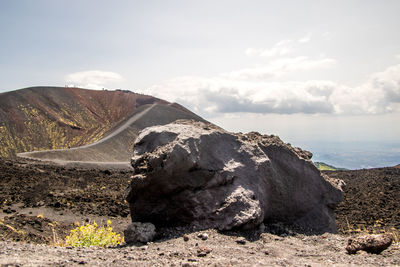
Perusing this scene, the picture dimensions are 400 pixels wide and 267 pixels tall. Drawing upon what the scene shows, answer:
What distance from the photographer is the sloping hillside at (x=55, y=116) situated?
48.5 metres

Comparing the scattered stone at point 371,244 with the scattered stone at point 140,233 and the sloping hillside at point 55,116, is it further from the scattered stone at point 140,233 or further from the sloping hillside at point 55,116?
the sloping hillside at point 55,116

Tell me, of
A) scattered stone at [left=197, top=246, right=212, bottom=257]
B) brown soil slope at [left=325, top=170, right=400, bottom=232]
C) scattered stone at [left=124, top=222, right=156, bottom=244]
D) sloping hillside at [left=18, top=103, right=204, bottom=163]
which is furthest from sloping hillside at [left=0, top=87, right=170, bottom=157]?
scattered stone at [left=197, top=246, right=212, bottom=257]

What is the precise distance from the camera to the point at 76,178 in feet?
64.9

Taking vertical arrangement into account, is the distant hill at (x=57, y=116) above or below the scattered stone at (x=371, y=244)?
above

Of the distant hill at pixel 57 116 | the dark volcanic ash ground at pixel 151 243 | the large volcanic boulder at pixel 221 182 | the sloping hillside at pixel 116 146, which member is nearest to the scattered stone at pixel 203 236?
the dark volcanic ash ground at pixel 151 243

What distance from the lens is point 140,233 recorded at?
604 centimetres

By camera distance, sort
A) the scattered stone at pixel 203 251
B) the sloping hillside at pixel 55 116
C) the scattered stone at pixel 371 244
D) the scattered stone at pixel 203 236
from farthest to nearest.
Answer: the sloping hillside at pixel 55 116 → the scattered stone at pixel 203 236 → the scattered stone at pixel 371 244 → the scattered stone at pixel 203 251

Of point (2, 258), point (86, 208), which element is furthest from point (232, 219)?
point (86, 208)

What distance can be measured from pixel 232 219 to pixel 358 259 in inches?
85.6

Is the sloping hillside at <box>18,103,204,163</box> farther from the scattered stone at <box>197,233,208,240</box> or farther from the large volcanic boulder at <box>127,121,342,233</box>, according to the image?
the scattered stone at <box>197,233,208,240</box>

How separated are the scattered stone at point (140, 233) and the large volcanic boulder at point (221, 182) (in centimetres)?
52

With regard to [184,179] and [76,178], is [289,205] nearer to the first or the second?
[184,179]

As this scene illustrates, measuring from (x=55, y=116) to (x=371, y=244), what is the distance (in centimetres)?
6290

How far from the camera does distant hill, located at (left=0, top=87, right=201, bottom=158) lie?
48.6 metres
